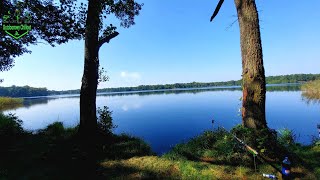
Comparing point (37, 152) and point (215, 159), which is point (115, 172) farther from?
point (37, 152)

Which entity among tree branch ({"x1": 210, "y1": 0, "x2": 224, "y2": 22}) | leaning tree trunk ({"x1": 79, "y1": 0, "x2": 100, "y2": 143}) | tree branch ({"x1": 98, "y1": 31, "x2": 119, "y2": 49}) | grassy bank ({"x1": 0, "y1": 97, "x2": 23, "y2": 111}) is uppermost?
tree branch ({"x1": 210, "y1": 0, "x2": 224, "y2": 22})

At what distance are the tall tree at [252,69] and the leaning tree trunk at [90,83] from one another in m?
6.36

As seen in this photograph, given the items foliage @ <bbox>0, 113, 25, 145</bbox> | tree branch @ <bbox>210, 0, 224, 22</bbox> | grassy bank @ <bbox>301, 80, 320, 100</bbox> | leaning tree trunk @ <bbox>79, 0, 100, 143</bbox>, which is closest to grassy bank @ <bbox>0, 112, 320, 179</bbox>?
leaning tree trunk @ <bbox>79, 0, 100, 143</bbox>

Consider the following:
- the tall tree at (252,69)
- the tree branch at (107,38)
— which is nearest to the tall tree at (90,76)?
the tree branch at (107,38)

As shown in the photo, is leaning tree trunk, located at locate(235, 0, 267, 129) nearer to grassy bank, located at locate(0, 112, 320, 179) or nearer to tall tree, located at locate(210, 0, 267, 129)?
tall tree, located at locate(210, 0, 267, 129)

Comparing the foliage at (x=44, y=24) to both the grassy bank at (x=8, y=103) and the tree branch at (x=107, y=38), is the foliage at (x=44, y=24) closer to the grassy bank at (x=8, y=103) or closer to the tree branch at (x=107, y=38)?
the tree branch at (x=107, y=38)

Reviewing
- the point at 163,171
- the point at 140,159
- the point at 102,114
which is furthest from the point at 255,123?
the point at 102,114

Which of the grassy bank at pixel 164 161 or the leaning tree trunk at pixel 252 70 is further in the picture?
the leaning tree trunk at pixel 252 70

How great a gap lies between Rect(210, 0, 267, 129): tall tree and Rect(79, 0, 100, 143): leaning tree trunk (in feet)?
20.9

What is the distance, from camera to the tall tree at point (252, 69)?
703cm

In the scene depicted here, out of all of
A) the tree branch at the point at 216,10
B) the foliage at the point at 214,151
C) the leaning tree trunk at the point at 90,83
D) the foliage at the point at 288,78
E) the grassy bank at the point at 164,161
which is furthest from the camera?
the foliage at the point at 288,78

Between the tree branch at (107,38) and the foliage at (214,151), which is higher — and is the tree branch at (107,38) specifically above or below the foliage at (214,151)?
above

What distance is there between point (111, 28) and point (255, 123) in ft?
27.7

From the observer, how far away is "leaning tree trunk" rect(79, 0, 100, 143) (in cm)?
981
